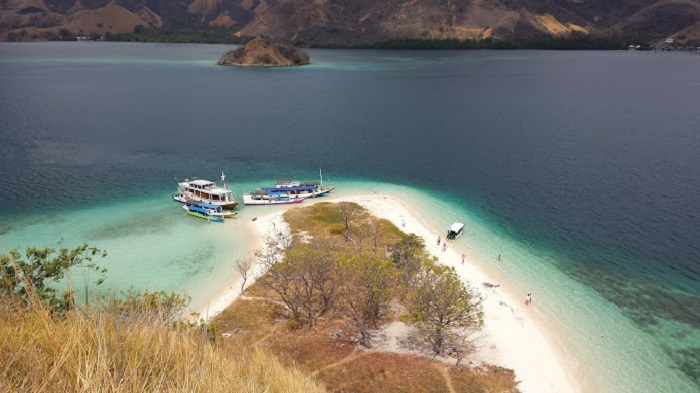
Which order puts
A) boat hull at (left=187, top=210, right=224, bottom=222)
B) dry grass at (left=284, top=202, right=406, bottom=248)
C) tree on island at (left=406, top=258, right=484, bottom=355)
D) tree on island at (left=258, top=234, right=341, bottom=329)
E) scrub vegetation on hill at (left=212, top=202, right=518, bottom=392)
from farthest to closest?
boat hull at (left=187, top=210, right=224, bottom=222), dry grass at (left=284, top=202, right=406, bottom=248), tree on island at (left=258, top=234, right=341, bottom=329), tree on island at (left=406, top=258, right=484, bottom=355), scrub vegetation on hill at (left=212, top=202, right=518, bottom=392)

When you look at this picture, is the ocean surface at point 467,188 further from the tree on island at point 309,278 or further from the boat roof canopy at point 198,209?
the tree on island at point 309,278

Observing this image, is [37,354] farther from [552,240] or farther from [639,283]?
[552,240]

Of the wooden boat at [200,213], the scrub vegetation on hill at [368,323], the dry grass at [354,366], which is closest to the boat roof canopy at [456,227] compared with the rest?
the scrub vegetation on hill at [368,323]

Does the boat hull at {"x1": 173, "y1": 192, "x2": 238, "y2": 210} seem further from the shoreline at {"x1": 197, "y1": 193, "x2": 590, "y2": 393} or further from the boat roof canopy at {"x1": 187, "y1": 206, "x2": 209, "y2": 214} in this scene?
the shoreline at {"x1": 197, "y1": 193, "x2": 590, "y2": 393}

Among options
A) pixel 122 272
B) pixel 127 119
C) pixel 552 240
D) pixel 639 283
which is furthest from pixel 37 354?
pixel 127 119

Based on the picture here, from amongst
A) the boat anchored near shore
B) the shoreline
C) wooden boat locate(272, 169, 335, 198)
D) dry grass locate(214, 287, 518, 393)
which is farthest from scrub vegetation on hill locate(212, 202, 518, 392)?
wooden boat locate(272, 169, 335, 198)

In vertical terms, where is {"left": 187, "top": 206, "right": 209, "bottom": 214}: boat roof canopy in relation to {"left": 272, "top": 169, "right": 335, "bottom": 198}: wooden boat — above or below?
below

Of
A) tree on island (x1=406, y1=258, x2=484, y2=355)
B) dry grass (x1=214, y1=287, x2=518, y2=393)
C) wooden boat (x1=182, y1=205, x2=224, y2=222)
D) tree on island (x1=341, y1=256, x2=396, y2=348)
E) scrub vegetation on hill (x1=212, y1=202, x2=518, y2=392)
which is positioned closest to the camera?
dry grass (x1=214, y1=287, x2=518, y2=393)
